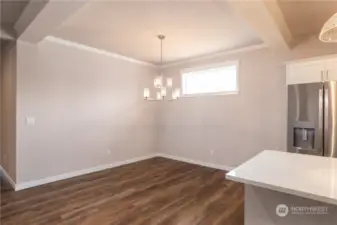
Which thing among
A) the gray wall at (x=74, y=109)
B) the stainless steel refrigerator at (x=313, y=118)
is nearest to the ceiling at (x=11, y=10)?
the gray wall at (x=74, y=109)

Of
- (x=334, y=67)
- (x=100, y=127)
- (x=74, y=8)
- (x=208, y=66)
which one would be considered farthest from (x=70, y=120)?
(x=334, y=67)

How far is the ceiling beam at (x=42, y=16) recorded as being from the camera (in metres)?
2.14

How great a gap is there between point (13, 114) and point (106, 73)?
1891 mm

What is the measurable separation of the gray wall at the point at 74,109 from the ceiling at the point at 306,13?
11.4ft

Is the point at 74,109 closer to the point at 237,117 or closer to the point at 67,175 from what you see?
the point at 67,175

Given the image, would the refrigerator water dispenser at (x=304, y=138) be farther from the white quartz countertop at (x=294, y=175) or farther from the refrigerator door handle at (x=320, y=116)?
the white quartz countertop at (x=294, y=175)

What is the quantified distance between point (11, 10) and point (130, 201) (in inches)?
125

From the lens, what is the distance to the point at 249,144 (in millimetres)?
4164

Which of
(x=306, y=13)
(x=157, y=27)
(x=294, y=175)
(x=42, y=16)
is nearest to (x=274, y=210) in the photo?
(x=294, y=175)

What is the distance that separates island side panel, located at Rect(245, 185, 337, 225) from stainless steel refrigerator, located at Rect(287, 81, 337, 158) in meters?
1.88

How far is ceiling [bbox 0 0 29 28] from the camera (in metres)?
2.55

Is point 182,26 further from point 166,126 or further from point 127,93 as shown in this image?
point 166,126


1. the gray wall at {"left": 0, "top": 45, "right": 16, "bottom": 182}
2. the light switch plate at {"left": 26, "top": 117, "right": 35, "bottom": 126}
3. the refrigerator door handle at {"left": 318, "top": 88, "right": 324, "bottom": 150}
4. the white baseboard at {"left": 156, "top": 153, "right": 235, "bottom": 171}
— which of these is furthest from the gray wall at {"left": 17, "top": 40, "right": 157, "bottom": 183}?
the refrigerator door handle at {"left": 318, "top": 88, "right": 324, "bottom": 150}

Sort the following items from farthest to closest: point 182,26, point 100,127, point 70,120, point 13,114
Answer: point 100,127, point 70,120, point 13,114, point 182,26
